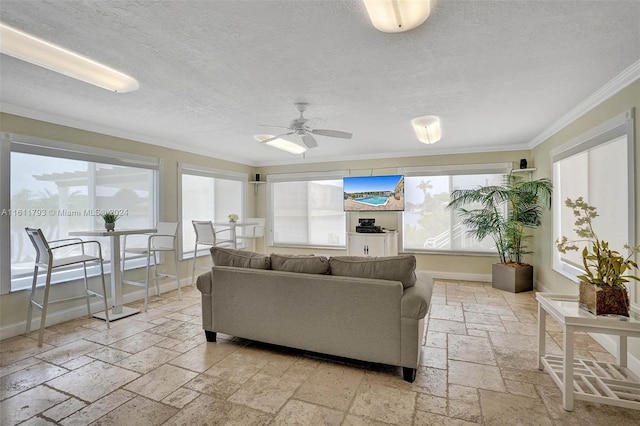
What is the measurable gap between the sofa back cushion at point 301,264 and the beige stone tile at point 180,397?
1.08m

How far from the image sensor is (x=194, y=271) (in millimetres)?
5074

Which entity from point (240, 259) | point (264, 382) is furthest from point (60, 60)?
point (264, 382)

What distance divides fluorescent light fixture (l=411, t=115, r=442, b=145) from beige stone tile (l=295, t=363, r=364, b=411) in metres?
2.81

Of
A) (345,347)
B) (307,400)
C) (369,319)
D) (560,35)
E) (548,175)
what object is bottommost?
(307,400)

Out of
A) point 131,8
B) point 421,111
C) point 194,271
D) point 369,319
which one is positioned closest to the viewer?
point 131,8

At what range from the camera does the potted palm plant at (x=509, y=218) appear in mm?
4629

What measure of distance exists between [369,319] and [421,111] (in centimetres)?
231

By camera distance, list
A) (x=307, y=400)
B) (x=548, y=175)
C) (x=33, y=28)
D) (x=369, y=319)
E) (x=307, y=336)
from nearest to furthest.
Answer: (x=33, y=28) → (x=307, y=400) → (x=369, y=319) → (x=307, y=336) → (x=548, y=175)

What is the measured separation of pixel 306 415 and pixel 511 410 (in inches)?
49.8

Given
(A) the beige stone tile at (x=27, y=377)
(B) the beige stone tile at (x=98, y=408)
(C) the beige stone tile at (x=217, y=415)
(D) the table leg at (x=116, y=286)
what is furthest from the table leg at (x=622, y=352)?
(D) the table leg at (x=116, y=286)

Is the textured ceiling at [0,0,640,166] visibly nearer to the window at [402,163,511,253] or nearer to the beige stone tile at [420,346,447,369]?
the window at [402,163,511,253]

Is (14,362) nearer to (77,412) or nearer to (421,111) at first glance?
(77,412)

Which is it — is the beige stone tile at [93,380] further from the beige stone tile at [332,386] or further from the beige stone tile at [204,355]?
the beige stone tile at [332,386]

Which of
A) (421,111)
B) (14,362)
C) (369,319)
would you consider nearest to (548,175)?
(421,111)
